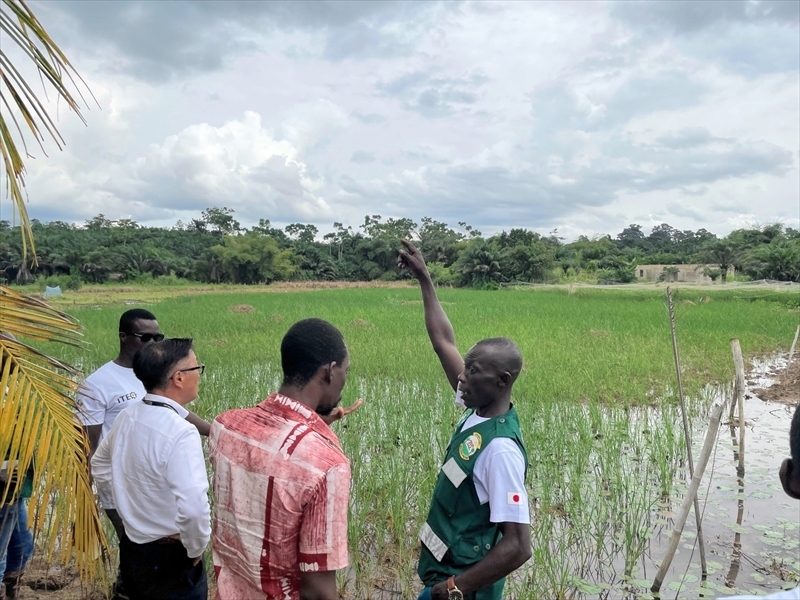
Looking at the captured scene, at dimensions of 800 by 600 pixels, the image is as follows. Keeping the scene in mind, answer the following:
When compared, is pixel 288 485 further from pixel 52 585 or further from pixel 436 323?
pixel 52 585

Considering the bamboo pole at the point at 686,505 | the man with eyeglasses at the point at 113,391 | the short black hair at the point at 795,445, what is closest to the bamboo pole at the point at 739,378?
the bamboo pole at the point at 686,505

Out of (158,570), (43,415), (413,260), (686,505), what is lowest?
(686,505)

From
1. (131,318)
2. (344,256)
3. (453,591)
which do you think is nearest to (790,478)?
(453,591)

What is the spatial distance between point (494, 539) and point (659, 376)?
23.8 ft

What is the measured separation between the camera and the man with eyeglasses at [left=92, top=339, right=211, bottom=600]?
1802 millimetres

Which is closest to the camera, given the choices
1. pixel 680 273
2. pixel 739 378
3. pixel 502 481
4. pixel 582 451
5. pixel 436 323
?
pixel 502 481

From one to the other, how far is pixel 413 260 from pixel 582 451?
3.02 m

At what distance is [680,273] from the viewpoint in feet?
102

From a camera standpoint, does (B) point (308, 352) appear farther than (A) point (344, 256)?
No

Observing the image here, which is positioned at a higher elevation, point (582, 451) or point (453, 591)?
point (453, 591)

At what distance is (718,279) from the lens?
93.9 ft

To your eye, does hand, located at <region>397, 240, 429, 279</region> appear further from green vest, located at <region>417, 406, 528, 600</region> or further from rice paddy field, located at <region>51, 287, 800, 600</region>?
rice paddy field, located at <region>51, 287, 800, 600</region>

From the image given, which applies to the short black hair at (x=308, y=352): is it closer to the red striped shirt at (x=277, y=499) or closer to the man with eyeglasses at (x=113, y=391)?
the red striped shirt at (x=277, y=499)

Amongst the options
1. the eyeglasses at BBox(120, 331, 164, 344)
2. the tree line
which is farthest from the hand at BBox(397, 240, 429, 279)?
the tree line
